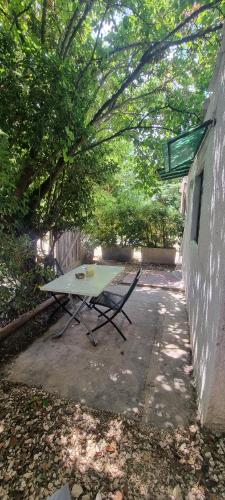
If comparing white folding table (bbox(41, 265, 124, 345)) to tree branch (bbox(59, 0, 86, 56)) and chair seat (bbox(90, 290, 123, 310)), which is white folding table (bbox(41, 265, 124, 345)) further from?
tree branch (bbox(59, 0, 86, 56))

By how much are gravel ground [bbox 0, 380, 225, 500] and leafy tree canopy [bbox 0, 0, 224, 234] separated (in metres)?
2.20

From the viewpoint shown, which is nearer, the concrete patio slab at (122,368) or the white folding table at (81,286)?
the concrete patio slab at (122,368)

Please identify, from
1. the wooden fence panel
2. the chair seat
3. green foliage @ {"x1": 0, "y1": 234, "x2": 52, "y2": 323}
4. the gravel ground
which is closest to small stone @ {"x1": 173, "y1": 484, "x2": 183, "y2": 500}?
the gravel ground

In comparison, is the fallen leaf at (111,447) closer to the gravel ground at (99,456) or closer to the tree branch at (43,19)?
the gravel ground at (99,456)

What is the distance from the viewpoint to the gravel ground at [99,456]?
1580mm

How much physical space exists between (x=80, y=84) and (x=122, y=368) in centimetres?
375

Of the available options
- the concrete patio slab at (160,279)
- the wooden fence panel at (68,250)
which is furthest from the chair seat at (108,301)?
the wooden fence panel at (68,250)

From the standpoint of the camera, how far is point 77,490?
1.57 meters

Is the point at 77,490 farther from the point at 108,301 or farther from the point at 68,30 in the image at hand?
the point at 68,30

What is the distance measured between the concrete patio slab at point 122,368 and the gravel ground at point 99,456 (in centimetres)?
17

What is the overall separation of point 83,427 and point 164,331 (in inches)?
79.2

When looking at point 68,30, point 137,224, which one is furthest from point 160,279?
point 68,30

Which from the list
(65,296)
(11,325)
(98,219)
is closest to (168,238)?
(98,219)

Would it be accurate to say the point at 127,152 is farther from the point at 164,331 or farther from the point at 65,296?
the point at 164,331
